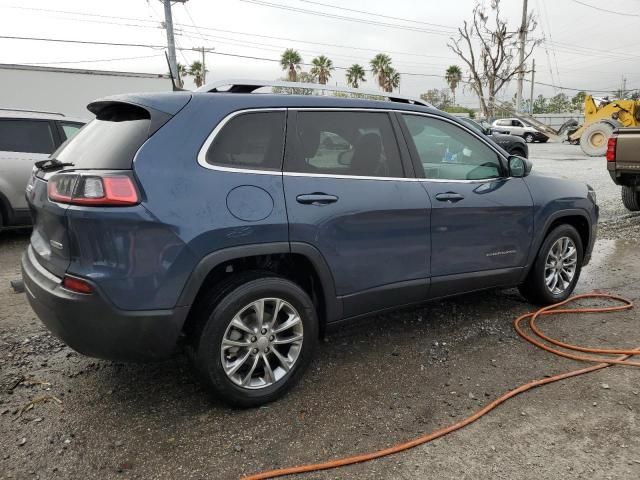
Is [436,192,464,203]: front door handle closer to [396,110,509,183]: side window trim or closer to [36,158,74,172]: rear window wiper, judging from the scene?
[396,110,509,183]: side window trim

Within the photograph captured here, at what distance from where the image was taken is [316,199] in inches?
116

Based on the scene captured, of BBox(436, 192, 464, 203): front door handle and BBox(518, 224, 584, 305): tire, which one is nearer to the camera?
BBox(436, 192, 464, 203): front door handle

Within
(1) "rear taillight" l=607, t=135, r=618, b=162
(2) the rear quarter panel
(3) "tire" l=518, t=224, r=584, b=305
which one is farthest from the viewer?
(1) "rear taillight" l=607, t=135, r=618, b=162

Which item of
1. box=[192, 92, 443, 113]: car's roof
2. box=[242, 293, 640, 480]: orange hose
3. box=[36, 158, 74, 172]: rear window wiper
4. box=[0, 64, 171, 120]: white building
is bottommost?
box=[242, 293, 640, 480]: orange hose

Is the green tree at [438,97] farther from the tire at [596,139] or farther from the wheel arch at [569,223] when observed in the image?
the wheel arch at [569,223]

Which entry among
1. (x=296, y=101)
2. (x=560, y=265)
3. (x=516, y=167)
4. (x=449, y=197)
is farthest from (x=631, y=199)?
(x=296, y=101)

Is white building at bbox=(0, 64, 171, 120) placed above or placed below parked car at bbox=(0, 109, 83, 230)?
above

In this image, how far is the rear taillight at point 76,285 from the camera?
2.44 metres

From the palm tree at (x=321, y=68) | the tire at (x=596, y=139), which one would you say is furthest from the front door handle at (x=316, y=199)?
the palm tree at (x=321, y=68)

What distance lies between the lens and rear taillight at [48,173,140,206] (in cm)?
243

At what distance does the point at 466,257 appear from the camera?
3725 mm

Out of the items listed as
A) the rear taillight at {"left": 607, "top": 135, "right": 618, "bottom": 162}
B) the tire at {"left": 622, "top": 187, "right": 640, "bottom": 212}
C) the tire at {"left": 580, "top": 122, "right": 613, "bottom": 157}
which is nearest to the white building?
the rear taillight at {"left": 607, "top": 135, "right": 618, "bottom": 162}

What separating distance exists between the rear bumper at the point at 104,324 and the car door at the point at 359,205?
83 cm

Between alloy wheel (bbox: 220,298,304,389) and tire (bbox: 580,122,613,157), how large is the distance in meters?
20.7
